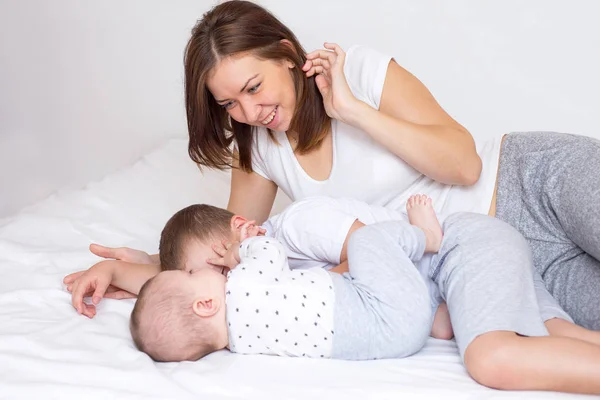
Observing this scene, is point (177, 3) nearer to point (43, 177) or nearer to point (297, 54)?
point (43, 177)

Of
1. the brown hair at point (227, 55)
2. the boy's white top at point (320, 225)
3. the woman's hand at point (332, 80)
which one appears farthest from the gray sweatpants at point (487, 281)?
the brown hair at point (227, 55)

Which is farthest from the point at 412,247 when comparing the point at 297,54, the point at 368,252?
the point at 297,54

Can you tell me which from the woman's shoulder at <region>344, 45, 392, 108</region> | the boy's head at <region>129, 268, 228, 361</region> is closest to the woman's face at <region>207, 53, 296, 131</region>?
the woman's shoulder at <region>344, 45, 392, 108</region>

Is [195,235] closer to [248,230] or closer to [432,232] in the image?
[248,230]

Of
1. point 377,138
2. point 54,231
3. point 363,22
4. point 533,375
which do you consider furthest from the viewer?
point 363,22

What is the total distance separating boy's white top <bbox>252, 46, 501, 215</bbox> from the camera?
6.60 feet

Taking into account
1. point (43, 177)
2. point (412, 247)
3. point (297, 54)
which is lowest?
point (43, 177)

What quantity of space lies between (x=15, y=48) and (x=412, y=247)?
7.91ft

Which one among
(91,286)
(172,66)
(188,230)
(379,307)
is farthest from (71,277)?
(172,66)

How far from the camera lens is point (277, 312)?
158 cm

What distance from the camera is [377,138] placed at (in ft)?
6.32

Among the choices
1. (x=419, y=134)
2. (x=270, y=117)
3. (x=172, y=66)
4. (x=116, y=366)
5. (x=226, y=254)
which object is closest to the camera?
(x=116, y=366)

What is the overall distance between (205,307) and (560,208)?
86 centimetres

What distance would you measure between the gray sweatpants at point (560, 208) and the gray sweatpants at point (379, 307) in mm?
394
